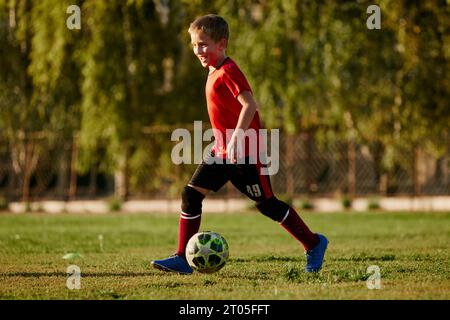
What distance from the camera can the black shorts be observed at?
637 cm

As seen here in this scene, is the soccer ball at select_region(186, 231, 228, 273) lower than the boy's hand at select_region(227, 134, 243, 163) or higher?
lower

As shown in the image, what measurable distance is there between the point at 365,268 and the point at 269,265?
916mm

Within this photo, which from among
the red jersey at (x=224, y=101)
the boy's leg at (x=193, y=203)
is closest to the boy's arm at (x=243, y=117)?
the red jersey at (x=224, y=101)

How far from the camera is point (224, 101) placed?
21.1ft

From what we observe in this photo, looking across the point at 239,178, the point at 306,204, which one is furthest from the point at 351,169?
the point at 239,178

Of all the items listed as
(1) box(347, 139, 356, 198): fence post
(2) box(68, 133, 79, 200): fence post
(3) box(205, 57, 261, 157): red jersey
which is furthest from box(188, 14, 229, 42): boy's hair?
(2) box(68, 133, 79, 200): fence post

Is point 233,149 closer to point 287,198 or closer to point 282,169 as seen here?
point 287,198

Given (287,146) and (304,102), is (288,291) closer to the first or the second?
(304,102)

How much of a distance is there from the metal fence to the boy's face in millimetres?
13668

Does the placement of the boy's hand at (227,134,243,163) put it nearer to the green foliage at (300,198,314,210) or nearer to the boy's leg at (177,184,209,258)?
the boy's leg at (177,184,209,258)

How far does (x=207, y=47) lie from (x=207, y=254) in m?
1.72

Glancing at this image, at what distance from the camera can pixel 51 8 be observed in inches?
793

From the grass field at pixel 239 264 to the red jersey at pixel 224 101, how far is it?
118 cm

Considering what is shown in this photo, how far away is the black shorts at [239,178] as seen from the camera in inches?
251
